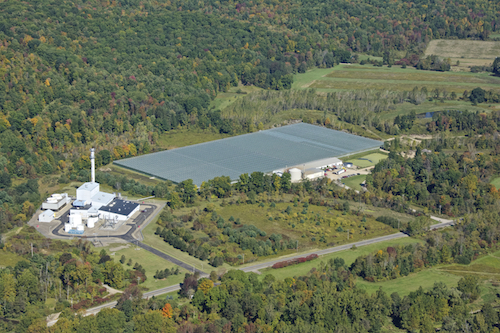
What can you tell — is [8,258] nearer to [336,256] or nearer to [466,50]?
[336,256]

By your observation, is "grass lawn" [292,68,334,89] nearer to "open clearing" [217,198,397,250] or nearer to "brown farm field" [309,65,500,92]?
"brown farm field" [309,65,500,92]

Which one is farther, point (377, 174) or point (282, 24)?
point (282, 24)

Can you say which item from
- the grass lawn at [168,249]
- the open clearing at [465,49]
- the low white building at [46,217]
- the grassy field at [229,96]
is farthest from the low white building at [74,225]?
the open clearing at [465,49]

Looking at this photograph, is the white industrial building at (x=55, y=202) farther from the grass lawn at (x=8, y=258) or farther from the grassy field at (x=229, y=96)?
the grassy field at (x=229, y=96)

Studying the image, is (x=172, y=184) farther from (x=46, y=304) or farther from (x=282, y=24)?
(x=282, y=24)

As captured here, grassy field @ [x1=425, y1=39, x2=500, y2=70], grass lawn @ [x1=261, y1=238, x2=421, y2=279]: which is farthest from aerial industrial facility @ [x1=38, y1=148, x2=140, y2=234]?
grassy field @ [x1=425, y1=39, x2=500, y2=70]

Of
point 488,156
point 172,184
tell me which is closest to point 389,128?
point 488,156

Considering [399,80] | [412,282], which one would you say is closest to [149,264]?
[412,282]
